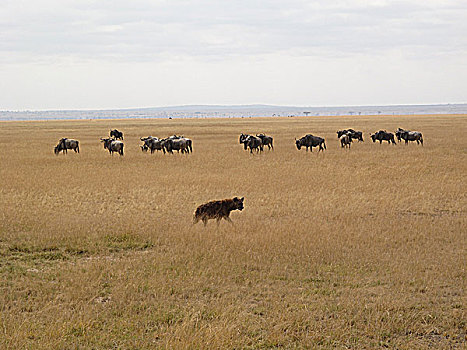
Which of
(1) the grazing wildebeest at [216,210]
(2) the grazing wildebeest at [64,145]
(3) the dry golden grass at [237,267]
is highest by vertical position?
(2) the grazing wildebeest at [64,145]

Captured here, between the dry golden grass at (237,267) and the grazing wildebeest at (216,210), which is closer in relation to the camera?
the dry golden grass at (237,267)

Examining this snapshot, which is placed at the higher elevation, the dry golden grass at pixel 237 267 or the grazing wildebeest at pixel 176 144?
the grazing wildebeest at pixel 176 144

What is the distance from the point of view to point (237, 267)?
8961 millimetres

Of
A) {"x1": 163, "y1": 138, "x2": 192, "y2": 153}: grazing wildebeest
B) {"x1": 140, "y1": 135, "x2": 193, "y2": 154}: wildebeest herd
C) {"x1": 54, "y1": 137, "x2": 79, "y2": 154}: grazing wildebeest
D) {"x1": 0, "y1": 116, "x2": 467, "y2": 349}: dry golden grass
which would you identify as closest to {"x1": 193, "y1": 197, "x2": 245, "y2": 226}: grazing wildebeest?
{"x1": 0, "y1": 116, "x2": 467, "y2": 349}: dry golden grass

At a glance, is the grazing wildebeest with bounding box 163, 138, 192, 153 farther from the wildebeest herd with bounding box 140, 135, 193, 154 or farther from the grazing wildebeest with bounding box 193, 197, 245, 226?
the grazing wildebeest with bounding box 193, 197, 245, 226

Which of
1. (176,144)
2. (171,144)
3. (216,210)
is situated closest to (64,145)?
(171,144)

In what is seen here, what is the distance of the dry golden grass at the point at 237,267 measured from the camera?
633 centimetres

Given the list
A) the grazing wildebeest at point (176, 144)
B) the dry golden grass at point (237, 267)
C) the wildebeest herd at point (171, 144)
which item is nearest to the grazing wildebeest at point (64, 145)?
the wildebeest herd at point (171, 144)

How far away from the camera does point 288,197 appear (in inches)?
662

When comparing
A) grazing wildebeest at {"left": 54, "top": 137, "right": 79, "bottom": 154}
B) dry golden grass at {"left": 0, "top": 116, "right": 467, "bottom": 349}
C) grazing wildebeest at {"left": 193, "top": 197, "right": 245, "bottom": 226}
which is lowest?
dry golden grass at {"left": 0, "top": 116, "right": 467, "bottom": 349}

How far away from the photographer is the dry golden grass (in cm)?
633

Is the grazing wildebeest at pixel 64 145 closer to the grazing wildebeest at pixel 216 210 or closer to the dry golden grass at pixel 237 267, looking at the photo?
Answer: the dry golden grass at pixel 237 267

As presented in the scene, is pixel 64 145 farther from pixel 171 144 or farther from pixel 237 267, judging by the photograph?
pixel 237 267

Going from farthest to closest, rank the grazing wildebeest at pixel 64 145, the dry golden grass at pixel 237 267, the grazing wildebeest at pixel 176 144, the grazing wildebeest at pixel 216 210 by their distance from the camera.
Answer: the grazing wildebeest at pixel 176 144
the grazing wildebeest at pixel 64 145
the grazing wildebeest at pixel 216 210
the dry golden grass at pixel 237 267
